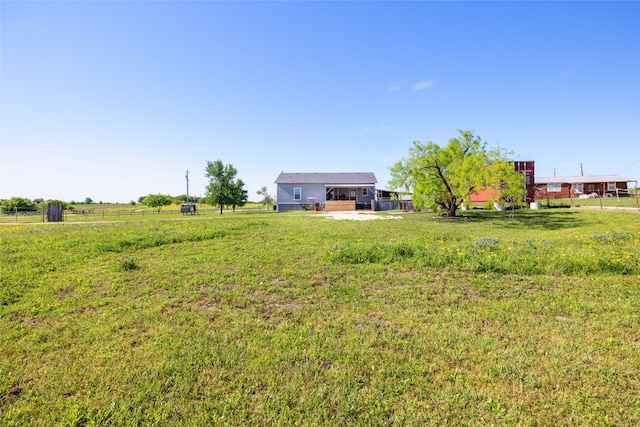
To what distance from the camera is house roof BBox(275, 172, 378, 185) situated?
40125 mm

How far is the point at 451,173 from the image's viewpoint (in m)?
19.9

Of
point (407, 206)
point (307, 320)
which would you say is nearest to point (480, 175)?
point (407, 206)

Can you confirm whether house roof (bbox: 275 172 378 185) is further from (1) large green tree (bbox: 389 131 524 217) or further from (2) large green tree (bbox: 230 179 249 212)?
(1) large green tree (bbox: 389 131 524 217)

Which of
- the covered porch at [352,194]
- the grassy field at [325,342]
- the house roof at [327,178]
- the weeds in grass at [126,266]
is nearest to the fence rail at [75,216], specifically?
the house roof at [327,178]

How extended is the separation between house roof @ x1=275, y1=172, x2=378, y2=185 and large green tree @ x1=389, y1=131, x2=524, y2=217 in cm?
1867

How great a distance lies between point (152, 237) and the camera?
409 inches

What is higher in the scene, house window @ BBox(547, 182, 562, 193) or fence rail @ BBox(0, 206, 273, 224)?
house window @ BBox(547, 182, 562, 193)

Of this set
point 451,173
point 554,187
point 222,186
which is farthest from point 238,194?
point 554,187

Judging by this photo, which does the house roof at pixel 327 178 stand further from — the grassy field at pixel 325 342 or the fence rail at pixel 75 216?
the grassy field at pixel 325 342

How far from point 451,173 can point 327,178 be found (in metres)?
22.9

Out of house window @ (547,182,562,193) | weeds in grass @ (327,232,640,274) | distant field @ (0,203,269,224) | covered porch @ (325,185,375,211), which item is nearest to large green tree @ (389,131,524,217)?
weeds in grass @ (327,232,640,274)

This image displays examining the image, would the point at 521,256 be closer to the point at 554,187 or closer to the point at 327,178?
the point at 327,178

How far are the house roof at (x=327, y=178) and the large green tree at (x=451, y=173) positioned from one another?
61.2 feet

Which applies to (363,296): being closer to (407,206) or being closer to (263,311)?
(263,311)
